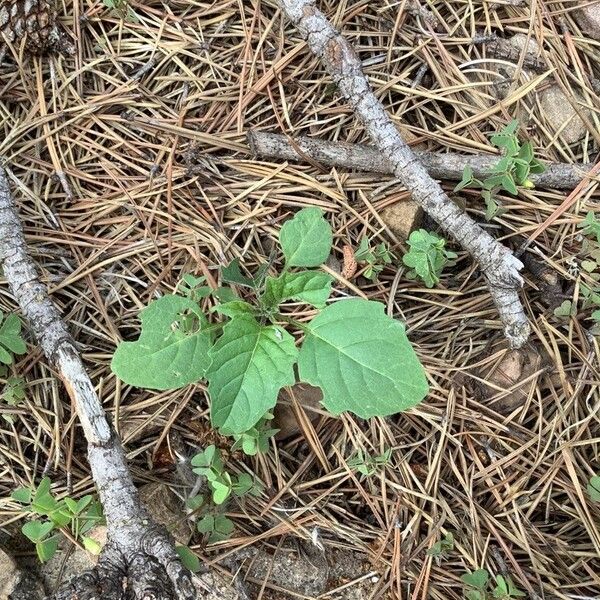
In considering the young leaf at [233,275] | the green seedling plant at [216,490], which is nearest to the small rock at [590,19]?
the young leaf at [233,275]

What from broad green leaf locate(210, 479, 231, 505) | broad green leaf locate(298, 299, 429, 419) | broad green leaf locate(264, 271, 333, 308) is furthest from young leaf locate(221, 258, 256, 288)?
broad green leaf locate(210, 479, 231, 505)

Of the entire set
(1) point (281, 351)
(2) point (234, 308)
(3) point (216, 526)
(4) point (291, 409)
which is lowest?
(3) point (216, 526)

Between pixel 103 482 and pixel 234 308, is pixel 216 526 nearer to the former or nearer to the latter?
pixel 103 482

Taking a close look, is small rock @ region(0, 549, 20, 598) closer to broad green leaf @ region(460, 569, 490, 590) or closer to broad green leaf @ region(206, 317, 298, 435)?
broad green leaf @ region(206, 317, 298, 435)

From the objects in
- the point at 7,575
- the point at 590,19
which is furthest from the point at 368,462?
the point at 590,19

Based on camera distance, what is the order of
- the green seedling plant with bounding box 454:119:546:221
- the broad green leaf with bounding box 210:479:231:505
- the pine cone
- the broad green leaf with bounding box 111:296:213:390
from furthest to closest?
the pine cone
the green seedling plant with bounding box 454:119:546:221
the broad green leaf with bounding box 210:479:231:505
the broad green leaf with bounding box 111:296:213:390

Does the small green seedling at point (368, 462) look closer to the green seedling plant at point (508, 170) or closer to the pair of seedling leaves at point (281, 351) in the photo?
the pair of seedling leaves at point (281, 351)
